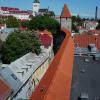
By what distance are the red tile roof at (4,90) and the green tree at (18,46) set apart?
13.3 meters

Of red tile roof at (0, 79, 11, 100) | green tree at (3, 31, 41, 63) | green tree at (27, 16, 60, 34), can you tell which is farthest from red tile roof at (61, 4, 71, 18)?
red tile roof at (0, 79, 11, 100)

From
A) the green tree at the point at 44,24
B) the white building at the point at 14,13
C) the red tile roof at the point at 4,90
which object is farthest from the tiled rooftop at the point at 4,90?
the white building at the point at 14,13

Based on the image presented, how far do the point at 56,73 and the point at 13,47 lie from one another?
66.9 feet

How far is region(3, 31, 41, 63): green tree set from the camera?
31234 millimetres

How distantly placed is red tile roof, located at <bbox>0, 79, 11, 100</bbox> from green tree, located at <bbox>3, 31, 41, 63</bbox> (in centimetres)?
1327

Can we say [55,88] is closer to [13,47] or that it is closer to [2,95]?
[2,95]

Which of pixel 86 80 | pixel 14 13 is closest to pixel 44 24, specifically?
pixel 86 80

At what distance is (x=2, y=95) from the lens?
16.1 meters

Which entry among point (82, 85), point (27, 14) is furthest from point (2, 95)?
point (27, 14)

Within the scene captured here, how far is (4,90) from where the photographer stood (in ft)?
55.5

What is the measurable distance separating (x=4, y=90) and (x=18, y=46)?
14.6 metres

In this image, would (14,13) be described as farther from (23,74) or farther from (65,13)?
(23,74)

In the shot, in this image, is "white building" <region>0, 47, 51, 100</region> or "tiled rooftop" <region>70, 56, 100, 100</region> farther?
"white building" <region>0, 47, 51, 100</region>

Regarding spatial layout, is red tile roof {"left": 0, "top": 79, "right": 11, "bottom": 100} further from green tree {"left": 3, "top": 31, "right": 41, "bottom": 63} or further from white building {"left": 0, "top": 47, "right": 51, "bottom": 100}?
green tree {"left": 3, "top": 31, "right": 41, "bottom": 63}
